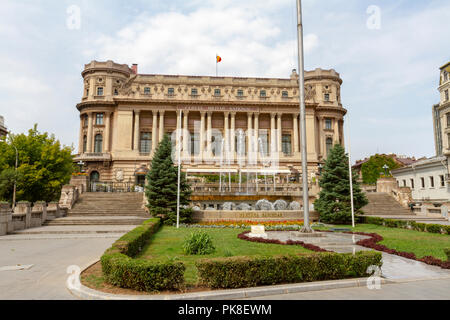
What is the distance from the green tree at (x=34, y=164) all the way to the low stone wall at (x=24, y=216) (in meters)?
8.84

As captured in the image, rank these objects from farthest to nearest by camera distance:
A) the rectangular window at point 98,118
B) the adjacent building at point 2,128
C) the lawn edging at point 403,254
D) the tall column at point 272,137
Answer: the adjacent building at point 2,128 < the rectangular window at point 98,118 < the tall column at point 272,137 < the lawn edging at point 403,254

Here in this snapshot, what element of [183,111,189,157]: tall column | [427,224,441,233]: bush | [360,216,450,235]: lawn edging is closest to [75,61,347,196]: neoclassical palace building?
[183,111,189,157]: tall column

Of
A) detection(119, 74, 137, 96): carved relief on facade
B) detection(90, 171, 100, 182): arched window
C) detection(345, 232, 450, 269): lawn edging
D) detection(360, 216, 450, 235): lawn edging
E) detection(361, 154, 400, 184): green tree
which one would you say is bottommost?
detection(345, 232, 450, 269): lawn edging

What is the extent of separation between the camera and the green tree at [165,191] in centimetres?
2491

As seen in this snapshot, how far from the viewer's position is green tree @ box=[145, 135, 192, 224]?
981 inches

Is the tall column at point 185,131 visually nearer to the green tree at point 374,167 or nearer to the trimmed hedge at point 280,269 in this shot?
the green tree at point 374,167

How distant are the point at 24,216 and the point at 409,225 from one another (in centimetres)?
2719

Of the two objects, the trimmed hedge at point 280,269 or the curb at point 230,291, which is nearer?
the curb at point 230,291

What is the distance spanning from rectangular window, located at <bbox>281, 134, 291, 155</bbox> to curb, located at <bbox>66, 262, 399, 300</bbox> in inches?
2057

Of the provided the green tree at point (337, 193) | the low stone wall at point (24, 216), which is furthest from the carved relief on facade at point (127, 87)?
the green tree at point (337, 193)

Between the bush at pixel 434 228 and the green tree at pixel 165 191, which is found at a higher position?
the green tree at pixel 165 191

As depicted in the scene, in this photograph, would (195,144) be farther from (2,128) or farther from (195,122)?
(2,128)

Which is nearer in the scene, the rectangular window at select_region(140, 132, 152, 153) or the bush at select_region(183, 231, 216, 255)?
the bush at select_region(183, 231, 216, 255)

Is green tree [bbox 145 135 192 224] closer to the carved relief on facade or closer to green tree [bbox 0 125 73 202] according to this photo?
green tree [bbox 0 125 73 202]
